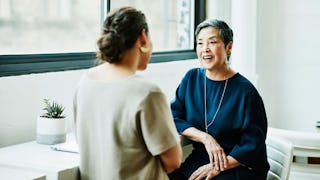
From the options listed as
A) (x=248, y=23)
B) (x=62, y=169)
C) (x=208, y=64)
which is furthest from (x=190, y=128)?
(x=248, y=23)

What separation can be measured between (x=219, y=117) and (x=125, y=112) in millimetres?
732

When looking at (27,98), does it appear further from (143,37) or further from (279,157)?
(279,157)

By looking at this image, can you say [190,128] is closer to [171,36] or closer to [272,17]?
[171,36]

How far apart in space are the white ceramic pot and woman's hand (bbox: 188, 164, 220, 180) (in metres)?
0.59

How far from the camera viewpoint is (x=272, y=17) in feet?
12.6

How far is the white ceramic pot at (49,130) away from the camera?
2180mm

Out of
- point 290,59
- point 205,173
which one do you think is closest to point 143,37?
point 205,173

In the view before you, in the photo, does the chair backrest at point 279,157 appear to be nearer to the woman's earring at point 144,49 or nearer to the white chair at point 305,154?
the white chair at point 305,154

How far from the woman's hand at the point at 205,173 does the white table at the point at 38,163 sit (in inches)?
21.6

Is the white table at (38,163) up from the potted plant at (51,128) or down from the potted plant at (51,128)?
down

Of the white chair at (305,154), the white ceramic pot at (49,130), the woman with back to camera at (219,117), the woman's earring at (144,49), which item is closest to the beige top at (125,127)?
the woman's earring at (144,49)

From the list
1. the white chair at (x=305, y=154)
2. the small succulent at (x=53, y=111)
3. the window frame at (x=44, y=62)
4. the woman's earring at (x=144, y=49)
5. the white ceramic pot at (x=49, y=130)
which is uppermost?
the woman's earring at (x=144, y=49)

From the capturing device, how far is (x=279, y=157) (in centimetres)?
236

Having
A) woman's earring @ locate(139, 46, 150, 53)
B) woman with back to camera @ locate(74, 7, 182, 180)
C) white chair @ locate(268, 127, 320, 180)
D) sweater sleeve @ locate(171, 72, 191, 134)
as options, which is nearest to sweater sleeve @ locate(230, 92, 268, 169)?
sweater sleeve @ locate(171, 72, 191, 134)
